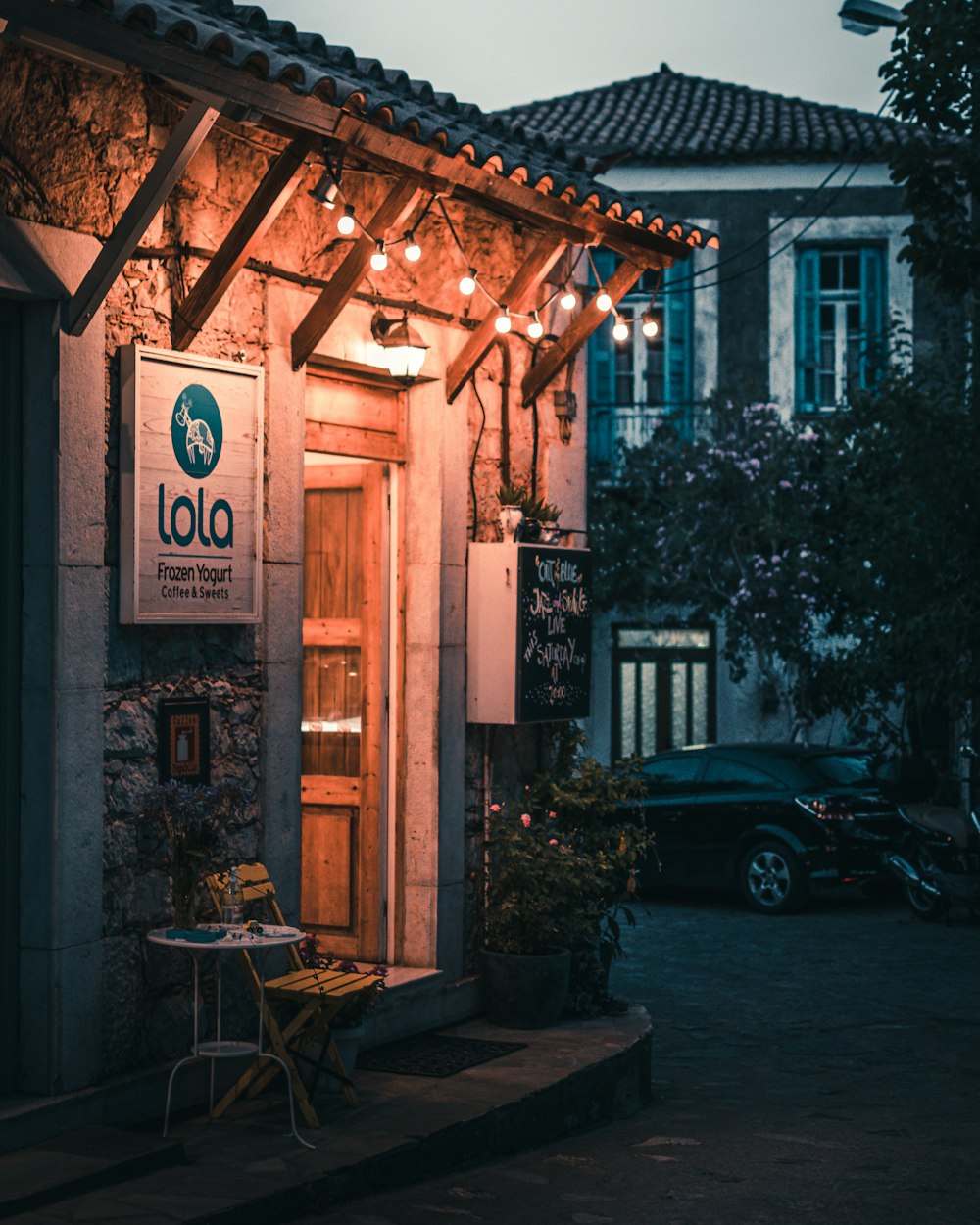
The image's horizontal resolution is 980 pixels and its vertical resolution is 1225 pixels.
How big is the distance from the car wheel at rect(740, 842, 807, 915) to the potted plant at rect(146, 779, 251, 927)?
8.74 metres

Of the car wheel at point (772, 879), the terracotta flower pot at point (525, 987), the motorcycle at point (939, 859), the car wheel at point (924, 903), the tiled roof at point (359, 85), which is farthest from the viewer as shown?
the car wheel at point (772, 879)

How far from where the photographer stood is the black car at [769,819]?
14742 millimetres

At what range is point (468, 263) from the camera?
876 centimetres

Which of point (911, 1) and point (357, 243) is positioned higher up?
point (911, 1)

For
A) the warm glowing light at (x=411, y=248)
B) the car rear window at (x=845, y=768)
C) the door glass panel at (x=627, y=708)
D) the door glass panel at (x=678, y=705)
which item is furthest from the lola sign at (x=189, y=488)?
the door glass panel at (x=678, y=705)

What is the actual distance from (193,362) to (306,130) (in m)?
0.99

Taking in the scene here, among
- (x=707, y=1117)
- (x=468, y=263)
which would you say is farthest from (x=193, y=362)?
(x=707, y=1117)

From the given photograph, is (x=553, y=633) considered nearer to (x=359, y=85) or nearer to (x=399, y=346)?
(x=399, y=346)

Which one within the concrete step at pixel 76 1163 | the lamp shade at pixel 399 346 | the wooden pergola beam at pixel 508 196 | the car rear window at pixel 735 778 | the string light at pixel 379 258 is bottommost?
the concrete step at pixel 76 1163

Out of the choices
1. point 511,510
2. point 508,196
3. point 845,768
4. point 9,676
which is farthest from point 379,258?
point 845,768

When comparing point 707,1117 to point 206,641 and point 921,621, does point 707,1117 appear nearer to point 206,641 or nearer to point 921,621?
point 206,641

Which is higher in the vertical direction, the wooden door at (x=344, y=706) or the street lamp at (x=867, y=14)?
the street lamp at (x=867, y=14)

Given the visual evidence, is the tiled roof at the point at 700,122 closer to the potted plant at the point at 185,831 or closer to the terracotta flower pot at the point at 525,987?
the terracotta flower pot at the point at 525,987

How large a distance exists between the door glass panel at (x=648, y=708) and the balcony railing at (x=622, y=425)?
105 inches
